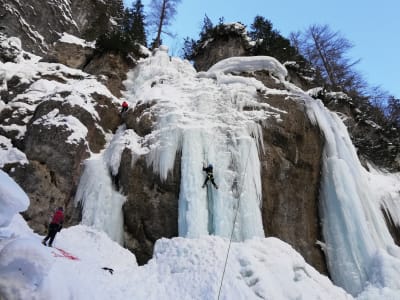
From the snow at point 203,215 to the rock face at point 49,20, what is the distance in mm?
6845

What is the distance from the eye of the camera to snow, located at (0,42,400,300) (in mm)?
6492

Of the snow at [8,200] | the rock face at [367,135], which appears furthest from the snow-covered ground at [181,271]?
the rock face at [367,135]

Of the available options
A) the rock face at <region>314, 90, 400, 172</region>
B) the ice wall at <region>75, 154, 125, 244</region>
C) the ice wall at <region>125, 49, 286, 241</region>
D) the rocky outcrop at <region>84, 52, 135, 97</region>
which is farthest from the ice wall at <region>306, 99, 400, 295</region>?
the rocky outcrop at <region>84, 52, 135, 97</region>

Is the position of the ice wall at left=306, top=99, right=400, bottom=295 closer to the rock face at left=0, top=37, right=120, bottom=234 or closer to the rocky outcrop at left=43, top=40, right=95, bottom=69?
the rock face at left=0, top=37, right=120, bottom=234

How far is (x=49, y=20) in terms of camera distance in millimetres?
22500

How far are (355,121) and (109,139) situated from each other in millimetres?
13375

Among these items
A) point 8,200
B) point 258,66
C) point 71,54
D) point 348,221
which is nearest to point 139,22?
point 71,54

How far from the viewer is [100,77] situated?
49.8ft

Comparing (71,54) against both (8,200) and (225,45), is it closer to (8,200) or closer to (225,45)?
(225,45)

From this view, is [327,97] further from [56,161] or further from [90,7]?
[90,7]

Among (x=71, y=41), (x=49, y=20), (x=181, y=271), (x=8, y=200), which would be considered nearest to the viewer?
(x=8, y=200)

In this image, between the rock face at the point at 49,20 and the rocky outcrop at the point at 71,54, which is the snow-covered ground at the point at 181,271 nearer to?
the rocky outcrop at the point at 71,54

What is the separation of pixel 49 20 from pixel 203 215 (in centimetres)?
1868

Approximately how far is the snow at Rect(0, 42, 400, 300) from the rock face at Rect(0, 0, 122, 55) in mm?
6845
